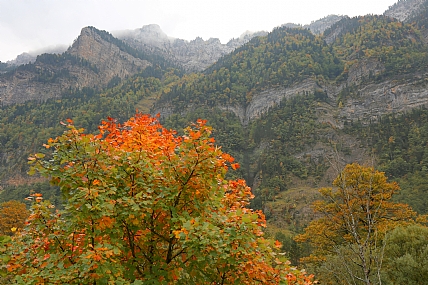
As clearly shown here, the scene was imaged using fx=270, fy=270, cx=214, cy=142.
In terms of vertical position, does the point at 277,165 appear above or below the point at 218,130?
below

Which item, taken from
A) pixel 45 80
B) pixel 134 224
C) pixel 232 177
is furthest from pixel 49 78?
pixel 134 224

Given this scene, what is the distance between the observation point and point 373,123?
3322 inches

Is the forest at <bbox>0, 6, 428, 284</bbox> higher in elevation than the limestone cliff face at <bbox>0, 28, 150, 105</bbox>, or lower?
lower

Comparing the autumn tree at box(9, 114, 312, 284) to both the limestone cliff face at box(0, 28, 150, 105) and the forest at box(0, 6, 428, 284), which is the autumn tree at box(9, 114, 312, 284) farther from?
the limestone cliff face at box(0, 28, 150, 105)

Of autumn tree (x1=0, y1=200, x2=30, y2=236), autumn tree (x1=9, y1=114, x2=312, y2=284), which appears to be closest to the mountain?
autumn tree (x1=0, y1=200, x2=30, y2=236)

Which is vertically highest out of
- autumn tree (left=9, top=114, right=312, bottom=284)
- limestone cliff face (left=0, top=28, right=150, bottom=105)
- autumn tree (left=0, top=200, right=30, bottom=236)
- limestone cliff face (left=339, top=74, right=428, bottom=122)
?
limestone cliff face (left=0, top=28, right=150, bottom=105)

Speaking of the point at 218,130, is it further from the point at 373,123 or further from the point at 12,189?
the point at 12,189

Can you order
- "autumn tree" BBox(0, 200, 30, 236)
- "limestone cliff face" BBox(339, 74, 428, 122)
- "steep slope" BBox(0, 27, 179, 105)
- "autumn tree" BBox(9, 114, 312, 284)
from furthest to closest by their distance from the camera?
"steep slope" BBox(0, 27, 179, 105) < "limestone cliff face" BBox(339, 74, 428, 122) < "autumn tree" BBox(0, 200, 30, 236) < "autumn tree" BBox(9, 114, 312, 284)

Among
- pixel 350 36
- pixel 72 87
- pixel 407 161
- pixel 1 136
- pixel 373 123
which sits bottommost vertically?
pixel 407 161

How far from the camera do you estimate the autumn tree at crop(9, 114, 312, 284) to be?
3.86m

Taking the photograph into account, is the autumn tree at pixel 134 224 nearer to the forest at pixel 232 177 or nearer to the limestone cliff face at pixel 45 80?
the forest at pixel 232 177

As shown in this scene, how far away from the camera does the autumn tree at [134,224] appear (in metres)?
3.86

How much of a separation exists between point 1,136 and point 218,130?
108128 millimetres

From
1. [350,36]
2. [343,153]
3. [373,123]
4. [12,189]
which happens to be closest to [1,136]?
[12,189]
